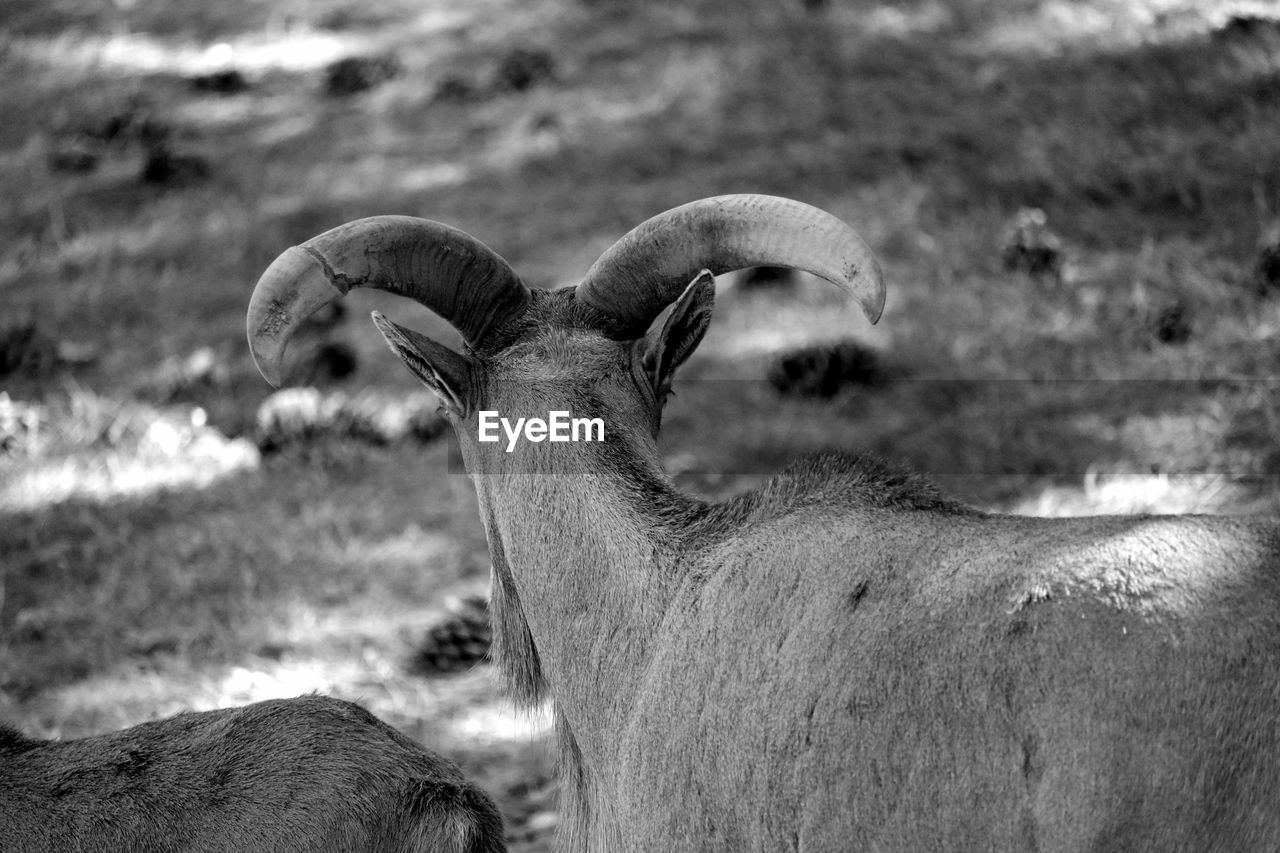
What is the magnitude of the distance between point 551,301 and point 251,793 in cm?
194

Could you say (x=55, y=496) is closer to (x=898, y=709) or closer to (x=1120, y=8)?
(x=898, y=709)

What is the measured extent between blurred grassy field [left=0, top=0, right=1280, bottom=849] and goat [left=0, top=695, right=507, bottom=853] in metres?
1.10

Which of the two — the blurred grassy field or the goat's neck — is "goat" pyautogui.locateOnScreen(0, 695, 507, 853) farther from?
the blurred grassy field

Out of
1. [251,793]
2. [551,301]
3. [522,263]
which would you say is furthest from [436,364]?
[522,263]

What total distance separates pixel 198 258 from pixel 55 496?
3636 millimetres

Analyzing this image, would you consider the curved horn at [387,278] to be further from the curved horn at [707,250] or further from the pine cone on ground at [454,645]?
the pine cone on ground at [454,645]

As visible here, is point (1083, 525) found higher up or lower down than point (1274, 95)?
higher up

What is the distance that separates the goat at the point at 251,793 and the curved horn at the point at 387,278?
1.21 metres

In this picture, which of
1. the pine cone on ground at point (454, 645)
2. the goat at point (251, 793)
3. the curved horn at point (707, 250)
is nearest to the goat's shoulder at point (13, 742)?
the goat at point (251, 793)

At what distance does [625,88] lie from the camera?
13195 millimetres

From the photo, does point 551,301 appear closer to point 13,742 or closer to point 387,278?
point 387,278

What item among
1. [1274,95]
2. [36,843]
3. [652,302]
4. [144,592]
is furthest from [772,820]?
[1274,95]

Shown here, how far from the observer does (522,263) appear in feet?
35.7

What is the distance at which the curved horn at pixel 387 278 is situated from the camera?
14.1 feet
